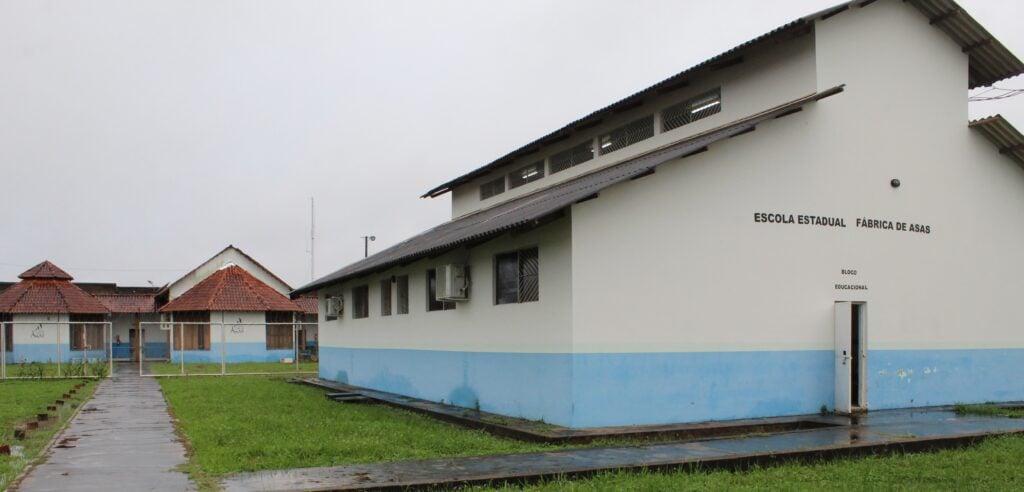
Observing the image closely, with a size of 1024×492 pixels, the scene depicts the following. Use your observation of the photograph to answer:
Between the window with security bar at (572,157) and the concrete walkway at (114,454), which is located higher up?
the window with security bar at (572,157)

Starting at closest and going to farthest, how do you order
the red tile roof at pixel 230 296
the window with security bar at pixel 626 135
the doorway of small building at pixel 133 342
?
1. the window with security bar at pixel 626 135
2. the red tile roof at pixel 230 296
3. the doorway of small building at pixel 133 342

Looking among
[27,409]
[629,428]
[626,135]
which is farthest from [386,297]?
[629,428]

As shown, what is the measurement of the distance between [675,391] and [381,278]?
954 centimetres

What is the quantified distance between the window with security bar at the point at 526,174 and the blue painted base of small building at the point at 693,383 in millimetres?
5536

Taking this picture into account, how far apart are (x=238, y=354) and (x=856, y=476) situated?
120ft

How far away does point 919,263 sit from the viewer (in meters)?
14.8

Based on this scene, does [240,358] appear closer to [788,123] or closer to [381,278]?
[381,278]

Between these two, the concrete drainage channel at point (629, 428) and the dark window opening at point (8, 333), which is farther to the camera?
the dark window opening at point (8, 333)

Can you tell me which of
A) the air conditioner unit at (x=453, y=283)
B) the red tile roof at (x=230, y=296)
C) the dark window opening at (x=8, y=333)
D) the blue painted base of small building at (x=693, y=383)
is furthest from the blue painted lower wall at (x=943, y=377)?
the dark window opening at (x=8, y=333)

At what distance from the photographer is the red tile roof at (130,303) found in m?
48.4

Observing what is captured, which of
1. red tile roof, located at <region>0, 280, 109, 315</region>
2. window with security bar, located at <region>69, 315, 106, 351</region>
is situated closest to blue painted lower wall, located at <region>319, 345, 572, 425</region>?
red tile roof, located at <region>0, 280, 109, 315</region>

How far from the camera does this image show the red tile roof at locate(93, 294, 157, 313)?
48.4 metres

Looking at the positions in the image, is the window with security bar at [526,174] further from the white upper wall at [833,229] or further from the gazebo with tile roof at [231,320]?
the gazebo with tile roof at [231,320]

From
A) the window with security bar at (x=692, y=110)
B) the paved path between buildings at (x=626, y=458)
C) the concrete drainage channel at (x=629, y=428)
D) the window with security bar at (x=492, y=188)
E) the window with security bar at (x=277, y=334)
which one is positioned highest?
the window with security bar at (x=692, y=110)
